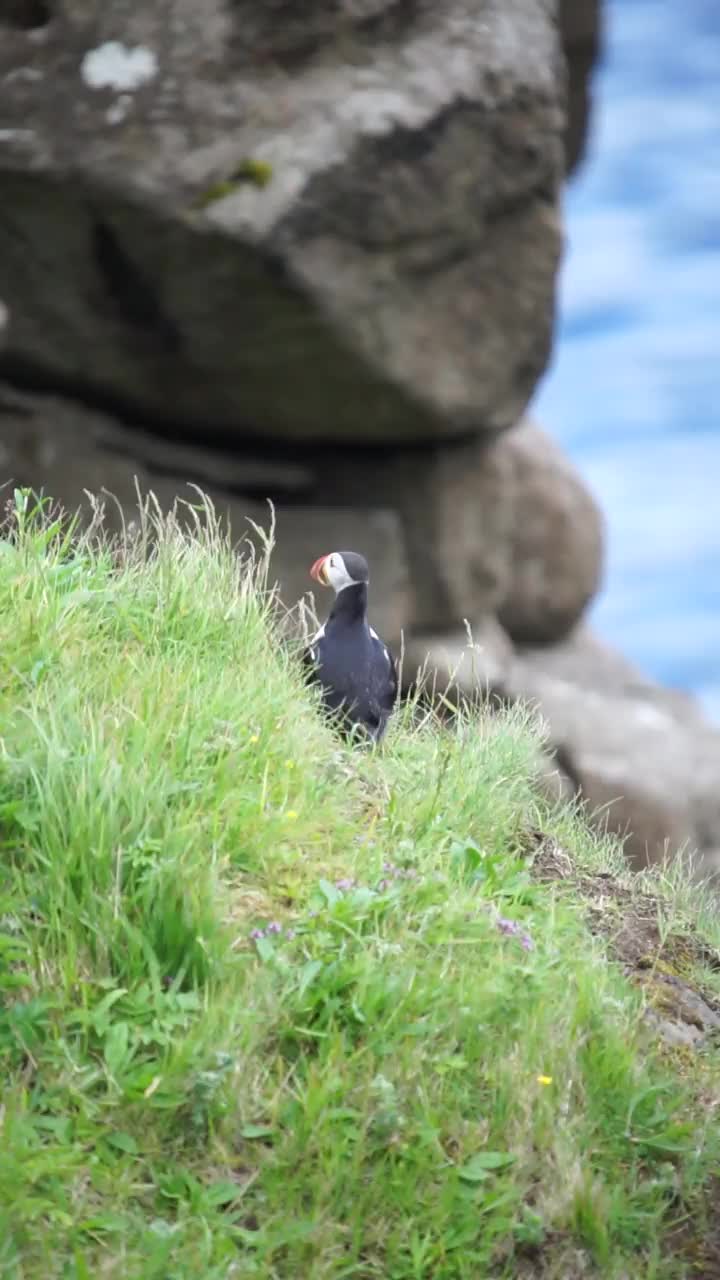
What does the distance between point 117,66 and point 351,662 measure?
6.89 m

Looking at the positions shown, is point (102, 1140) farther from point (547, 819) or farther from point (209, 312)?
point (209, 312)

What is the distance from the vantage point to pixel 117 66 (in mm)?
10484

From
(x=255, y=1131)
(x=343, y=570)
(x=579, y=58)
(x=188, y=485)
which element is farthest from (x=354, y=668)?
(x=579, y=58)

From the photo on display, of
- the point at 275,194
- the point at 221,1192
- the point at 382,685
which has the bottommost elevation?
the point at 275,194

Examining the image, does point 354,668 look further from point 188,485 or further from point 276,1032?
point 188,485

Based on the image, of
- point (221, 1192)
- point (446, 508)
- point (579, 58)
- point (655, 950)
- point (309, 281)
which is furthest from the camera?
point (579, 58)

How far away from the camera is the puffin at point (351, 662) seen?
4.89 meters

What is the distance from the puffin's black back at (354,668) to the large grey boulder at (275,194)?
19.8 feet

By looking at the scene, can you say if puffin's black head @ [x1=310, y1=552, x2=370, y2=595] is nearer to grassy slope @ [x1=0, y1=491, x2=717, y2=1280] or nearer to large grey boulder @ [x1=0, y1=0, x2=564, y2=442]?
grassy slope @ [x1=0, y1=491, x2=717, y2=1280]

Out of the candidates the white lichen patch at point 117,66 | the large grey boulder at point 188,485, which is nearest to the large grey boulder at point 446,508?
the large grey boulder at point 188,485

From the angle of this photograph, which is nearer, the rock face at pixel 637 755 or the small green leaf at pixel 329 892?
the small green leaf at pixel 329 892

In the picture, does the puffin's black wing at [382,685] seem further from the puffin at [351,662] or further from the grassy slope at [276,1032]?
the grassy slope at [276,1032]

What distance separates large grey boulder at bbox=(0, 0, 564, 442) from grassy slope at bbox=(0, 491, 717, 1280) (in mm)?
7144

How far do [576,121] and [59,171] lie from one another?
7.22 metres
